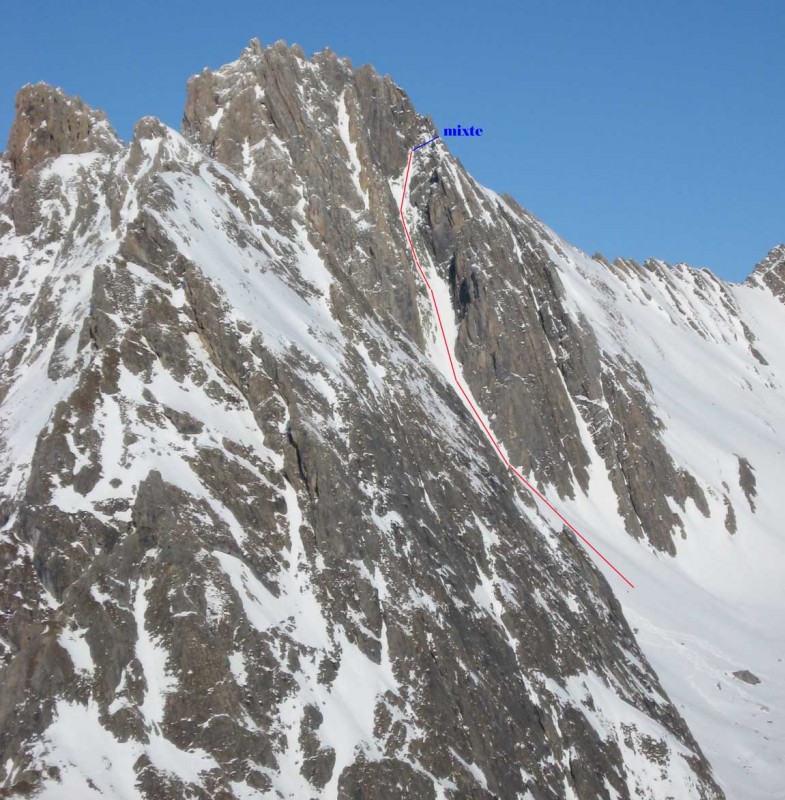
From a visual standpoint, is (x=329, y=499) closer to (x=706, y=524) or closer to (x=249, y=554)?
(x=249, y=554)

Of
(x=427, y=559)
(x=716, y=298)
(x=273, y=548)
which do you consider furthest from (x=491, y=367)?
(x=716, y=298)

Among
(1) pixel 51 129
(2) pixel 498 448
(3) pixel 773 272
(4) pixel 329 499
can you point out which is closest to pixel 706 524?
(2) pixel 498 448

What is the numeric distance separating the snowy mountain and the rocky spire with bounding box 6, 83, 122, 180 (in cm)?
19

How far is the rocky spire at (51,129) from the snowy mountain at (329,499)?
186 millimetres

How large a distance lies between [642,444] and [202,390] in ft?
148

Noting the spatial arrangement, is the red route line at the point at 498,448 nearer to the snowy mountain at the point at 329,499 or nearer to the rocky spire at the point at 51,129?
the snowy mountain at the point at 329,499

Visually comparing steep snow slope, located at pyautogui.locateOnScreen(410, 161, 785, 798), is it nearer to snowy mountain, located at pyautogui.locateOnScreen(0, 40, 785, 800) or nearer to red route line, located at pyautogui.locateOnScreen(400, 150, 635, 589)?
snowy mountain, located at pyautogui.locateOnScreen(0, 40, 785, 800)

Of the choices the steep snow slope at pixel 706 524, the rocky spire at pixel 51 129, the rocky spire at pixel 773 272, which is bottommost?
the steep snow slope at pixel 706 524

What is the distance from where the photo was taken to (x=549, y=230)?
370 ft

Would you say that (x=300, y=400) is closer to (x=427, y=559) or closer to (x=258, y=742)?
(x=427, y=559)

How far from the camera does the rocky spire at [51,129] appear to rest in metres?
61.7

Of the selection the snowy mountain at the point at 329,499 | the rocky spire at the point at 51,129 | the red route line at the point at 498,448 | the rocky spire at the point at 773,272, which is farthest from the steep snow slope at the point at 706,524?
the rocky spire at the point at 773,272

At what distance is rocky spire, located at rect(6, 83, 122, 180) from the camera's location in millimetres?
61719

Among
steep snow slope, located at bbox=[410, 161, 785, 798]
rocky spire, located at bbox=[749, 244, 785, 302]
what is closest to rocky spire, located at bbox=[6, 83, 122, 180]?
steep snow slope, located at bbox=[410, 161, 785, 798]
